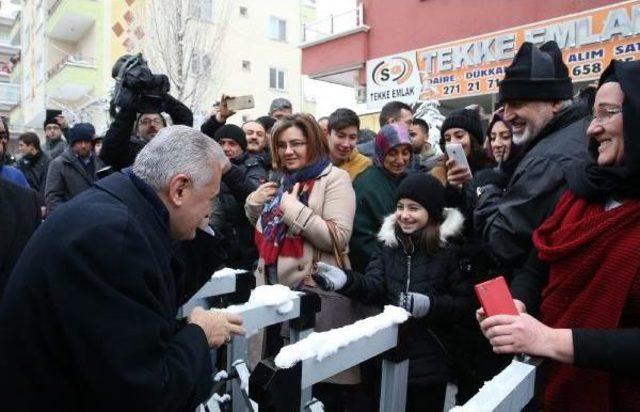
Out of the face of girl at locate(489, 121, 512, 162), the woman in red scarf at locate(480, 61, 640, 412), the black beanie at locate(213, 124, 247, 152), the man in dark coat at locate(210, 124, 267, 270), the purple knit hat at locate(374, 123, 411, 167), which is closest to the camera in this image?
the woman in red scarf at locate(480, 61, 640, 412)

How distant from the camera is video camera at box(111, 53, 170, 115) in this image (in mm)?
3018

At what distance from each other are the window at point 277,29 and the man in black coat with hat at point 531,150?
24.3 m

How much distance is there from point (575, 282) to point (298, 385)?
89 cm

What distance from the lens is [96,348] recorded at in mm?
1258

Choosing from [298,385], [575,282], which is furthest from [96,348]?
[575,282]

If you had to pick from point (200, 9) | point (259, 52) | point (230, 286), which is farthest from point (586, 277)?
point (259, 52)

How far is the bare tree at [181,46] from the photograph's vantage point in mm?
14766

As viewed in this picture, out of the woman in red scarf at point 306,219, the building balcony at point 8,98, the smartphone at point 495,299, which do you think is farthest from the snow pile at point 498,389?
the building balcony at point 8,98

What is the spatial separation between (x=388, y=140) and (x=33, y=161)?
5.54 m

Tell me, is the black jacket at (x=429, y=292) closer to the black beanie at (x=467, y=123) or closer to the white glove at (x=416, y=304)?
the white glove at (x=416, y=304)

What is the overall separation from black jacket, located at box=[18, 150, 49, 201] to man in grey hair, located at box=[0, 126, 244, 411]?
5.98 meters

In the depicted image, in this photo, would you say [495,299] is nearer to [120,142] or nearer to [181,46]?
[120,142]

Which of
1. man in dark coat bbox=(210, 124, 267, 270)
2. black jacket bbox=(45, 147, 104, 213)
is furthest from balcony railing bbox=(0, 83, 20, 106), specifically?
man in dark coat bbox=(210, 124, 267, 270)

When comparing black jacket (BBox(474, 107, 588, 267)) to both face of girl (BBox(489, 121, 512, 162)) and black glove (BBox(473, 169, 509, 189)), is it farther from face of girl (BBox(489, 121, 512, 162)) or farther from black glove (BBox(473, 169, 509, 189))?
face of girl (BBox(489, 121, 512, 162))
